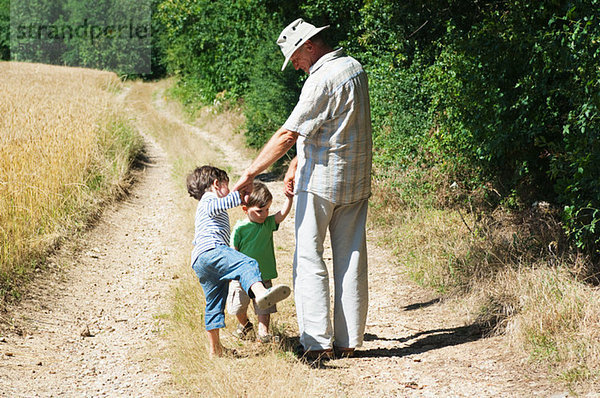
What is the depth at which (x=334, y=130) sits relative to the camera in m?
3.95

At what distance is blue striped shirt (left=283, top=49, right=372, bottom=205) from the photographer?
3.87 m

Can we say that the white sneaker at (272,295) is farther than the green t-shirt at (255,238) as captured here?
No

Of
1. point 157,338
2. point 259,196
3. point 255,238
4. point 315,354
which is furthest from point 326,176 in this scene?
point 157,338

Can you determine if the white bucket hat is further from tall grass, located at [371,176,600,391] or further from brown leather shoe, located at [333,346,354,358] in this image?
tall grass, located at [371,176,600,391]

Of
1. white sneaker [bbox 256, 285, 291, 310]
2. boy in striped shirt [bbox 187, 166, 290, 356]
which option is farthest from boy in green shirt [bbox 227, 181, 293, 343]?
white sneaker [bbox 256, 285, 291, 310]

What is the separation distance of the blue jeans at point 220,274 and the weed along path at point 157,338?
327 mm

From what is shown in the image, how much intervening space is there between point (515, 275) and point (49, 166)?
582 cm

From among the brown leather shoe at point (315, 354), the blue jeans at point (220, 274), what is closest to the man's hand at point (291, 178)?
the blue jeans at point (220, 274)

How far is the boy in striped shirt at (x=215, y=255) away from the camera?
154 inches

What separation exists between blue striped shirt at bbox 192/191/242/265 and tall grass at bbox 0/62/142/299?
228cm

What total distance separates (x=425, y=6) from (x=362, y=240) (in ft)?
10.9

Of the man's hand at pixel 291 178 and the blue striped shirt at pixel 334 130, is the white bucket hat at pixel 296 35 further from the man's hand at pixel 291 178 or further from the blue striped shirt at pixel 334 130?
the man's hand at pixel 291 178

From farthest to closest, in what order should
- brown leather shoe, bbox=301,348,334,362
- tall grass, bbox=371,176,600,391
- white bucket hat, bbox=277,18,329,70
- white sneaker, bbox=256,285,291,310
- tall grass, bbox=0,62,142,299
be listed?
tall grass, bbox=0,62,142,299 → brown leather shoe, bbox=301,348,334,362 → white bucket hat, bbox=277,18,329,70 → tall grass, bbox=371,176,600,391 → white sneaker, bbox=256,285,291,310

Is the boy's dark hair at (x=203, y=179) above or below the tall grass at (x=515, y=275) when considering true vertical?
above
